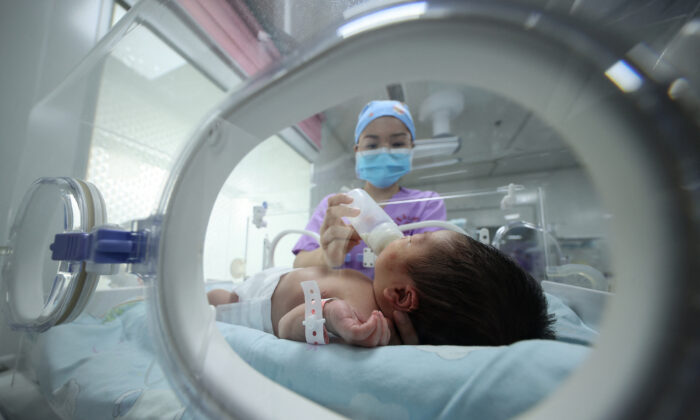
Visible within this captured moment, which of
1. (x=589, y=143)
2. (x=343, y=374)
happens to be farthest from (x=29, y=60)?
(x=589, y=143)

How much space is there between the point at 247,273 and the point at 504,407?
126 centimetres

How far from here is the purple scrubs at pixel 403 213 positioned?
89cm

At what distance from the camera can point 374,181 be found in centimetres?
90

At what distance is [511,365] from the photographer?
1.05 ft

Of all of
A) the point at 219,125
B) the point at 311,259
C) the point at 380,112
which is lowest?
the point at 311,259

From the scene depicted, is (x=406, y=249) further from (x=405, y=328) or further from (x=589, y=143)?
(x=589, y=143)

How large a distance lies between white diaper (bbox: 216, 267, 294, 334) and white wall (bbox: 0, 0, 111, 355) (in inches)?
23.6

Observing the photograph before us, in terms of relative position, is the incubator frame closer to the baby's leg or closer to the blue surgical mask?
the baby's leg

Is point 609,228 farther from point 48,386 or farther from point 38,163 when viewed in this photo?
point 38,163

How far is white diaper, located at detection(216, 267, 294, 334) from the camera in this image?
0.70 meters

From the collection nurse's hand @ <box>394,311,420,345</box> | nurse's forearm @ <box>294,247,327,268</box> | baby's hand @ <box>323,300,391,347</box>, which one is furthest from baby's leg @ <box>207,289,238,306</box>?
nurse's hand @ <box>394,311,420,345</box>

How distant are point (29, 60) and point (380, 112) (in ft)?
3.54

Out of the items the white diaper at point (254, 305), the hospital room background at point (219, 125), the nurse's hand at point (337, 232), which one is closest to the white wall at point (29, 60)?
the hospital room background at point (219, 125)

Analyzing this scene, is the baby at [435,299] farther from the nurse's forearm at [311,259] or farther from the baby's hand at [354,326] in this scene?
the nurse's forearm at [311,259]
